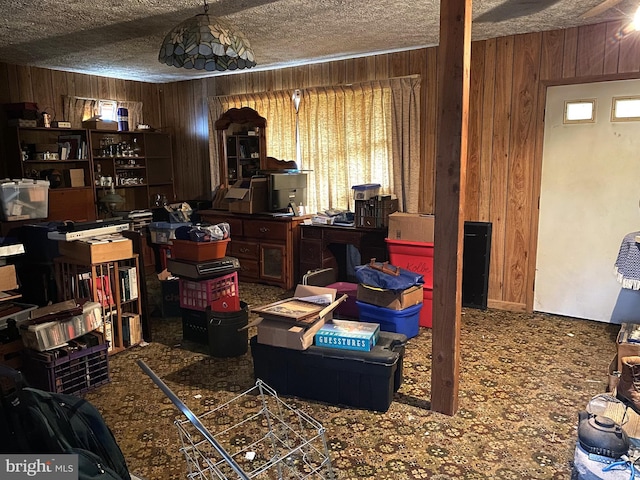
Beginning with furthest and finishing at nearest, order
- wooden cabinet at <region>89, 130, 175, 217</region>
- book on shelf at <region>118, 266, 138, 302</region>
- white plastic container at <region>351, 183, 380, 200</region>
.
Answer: wooden cabinet at <region>89, 130, 175, 217</region>, white plastic container at <region>351, 183, 380, 200</region>, book on shelf at <region>118, 266, 138, 302</region>

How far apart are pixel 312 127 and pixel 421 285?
2432 mm

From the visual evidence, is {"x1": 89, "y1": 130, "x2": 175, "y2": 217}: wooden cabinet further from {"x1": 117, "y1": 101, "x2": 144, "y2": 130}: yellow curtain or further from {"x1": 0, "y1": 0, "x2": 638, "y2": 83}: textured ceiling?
{"x1": 0, "y1": 0, "x2": 638, "y2": 83}: textured ceiling

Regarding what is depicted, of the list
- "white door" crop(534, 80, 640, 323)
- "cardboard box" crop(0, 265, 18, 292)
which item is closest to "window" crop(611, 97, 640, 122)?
"white door" crop(534, 80, 640, 323)

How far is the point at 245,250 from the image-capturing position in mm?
5551

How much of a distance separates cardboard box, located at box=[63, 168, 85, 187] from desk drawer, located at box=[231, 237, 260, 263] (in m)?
1.88

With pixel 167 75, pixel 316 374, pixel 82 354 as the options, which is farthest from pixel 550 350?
pixel 167 75

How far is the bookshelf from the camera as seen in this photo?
3.51m

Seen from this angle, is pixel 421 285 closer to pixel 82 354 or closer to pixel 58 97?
pixel 82 354

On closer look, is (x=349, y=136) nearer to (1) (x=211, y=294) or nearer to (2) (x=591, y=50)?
(2) (x=591, y=50)

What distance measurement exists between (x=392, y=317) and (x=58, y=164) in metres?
4.24

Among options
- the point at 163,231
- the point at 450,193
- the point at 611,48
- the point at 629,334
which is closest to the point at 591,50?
the point at 611,48

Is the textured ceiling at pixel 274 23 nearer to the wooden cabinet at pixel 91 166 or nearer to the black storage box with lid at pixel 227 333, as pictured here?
the wooden cabinet at pixel 91 166

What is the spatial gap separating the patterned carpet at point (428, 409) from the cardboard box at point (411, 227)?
31.4 inches

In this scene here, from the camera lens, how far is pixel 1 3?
10.6 ft
